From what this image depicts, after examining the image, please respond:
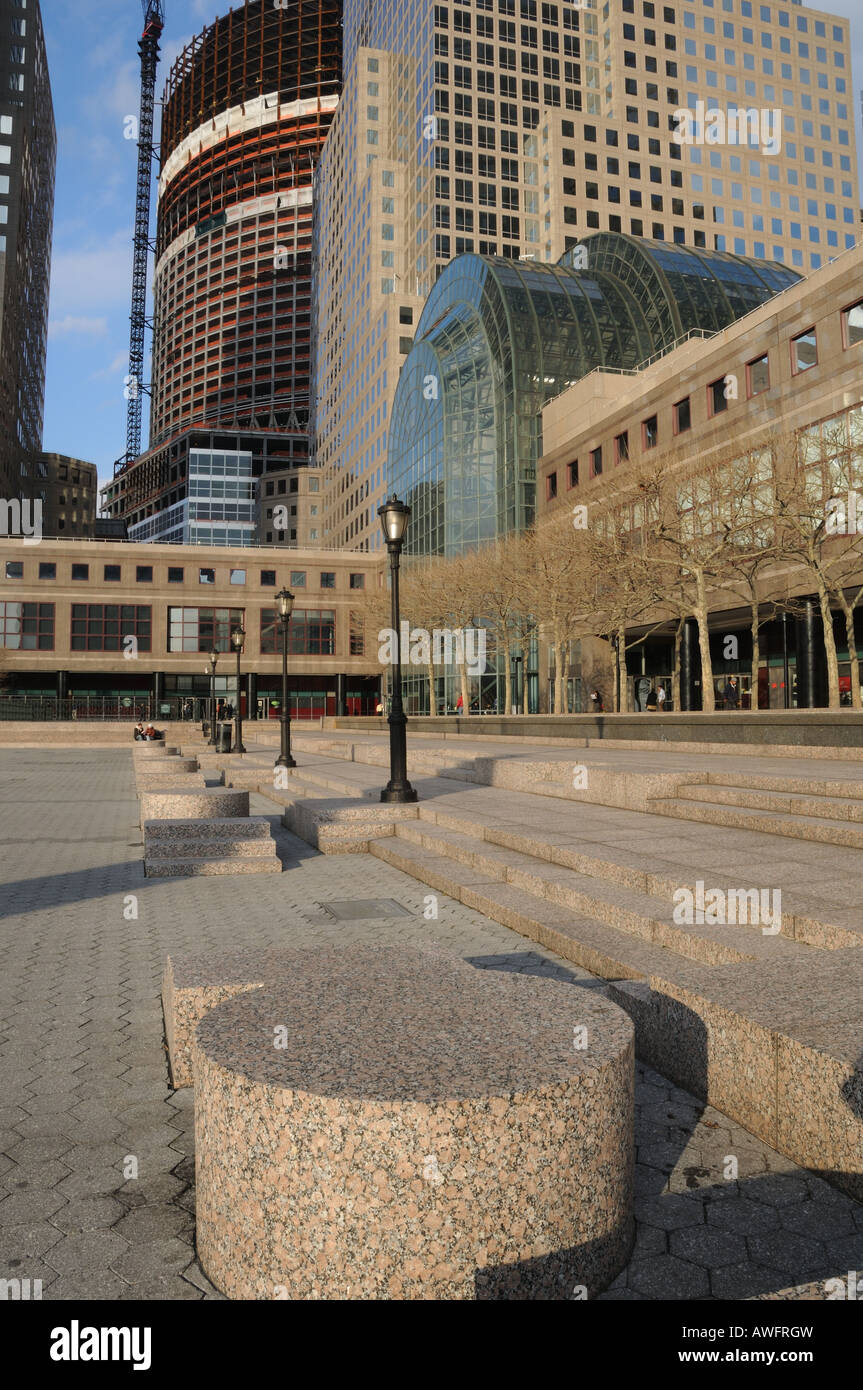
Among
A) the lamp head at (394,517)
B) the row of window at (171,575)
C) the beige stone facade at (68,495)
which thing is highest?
the beige stone facade at (68,495)

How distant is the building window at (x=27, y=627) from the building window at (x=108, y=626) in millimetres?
1928

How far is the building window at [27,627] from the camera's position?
69.9 metres

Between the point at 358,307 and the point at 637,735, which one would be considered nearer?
the point at 637,735

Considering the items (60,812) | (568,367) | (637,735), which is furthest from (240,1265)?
(568,367)

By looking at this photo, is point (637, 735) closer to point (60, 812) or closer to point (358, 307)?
point (60, 812)

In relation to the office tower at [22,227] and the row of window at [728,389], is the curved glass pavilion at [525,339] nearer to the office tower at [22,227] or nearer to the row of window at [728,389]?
the row of window at [728,389]

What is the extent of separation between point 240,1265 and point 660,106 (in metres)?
111

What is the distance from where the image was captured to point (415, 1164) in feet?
7.09

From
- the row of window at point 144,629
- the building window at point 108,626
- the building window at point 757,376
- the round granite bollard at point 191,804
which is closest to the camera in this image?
the round granite bollard at point 191,804

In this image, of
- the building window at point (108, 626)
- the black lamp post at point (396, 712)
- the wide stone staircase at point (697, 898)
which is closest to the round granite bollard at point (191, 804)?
the wide stone staircase at point (697, 898)

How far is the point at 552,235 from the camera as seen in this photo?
8350 cm

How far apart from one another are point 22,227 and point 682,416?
96.1 m

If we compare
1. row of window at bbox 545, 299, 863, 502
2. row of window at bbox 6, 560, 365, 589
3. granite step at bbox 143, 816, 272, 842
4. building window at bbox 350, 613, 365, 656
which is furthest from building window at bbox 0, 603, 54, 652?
granite step at bbox 143, 816, 272, 842
